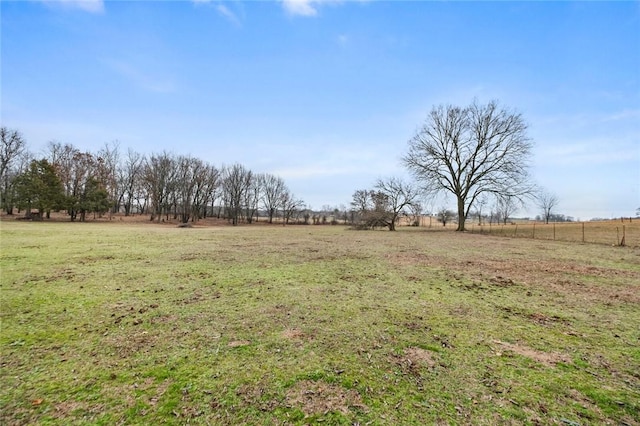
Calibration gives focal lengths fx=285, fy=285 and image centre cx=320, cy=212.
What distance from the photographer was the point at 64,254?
9.88 m

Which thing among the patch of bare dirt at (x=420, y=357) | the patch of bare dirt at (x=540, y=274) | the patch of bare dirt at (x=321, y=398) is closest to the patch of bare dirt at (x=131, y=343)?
the patch of bare dirt at (x=321, y=398)

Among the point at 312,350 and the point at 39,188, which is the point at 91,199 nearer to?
the point at 39,188

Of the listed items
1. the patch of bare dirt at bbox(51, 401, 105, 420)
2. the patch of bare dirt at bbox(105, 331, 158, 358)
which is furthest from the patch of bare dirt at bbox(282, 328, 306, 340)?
the patch of bare dirt at bbox(51, 401, 105, 420)

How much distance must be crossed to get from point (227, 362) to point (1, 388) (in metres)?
2.00

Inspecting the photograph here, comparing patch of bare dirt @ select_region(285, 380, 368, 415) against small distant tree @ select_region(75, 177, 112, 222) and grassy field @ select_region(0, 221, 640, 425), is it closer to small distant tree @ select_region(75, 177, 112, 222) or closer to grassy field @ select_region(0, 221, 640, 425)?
grassy field @ select_region(0, 221, 640, 425)

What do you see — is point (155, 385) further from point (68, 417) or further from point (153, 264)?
point (153, 264)

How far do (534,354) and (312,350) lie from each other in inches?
107

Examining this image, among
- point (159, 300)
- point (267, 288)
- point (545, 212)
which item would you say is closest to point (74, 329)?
point (159, 300)

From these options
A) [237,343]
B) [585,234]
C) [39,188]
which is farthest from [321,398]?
[39,188]

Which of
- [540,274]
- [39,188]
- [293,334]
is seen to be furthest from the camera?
[39,188]

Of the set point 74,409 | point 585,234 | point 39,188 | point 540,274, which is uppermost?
point 39,188

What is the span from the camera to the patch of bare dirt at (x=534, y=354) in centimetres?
333

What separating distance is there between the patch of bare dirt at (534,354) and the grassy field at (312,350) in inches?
1.1

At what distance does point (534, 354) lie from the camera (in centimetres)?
349
